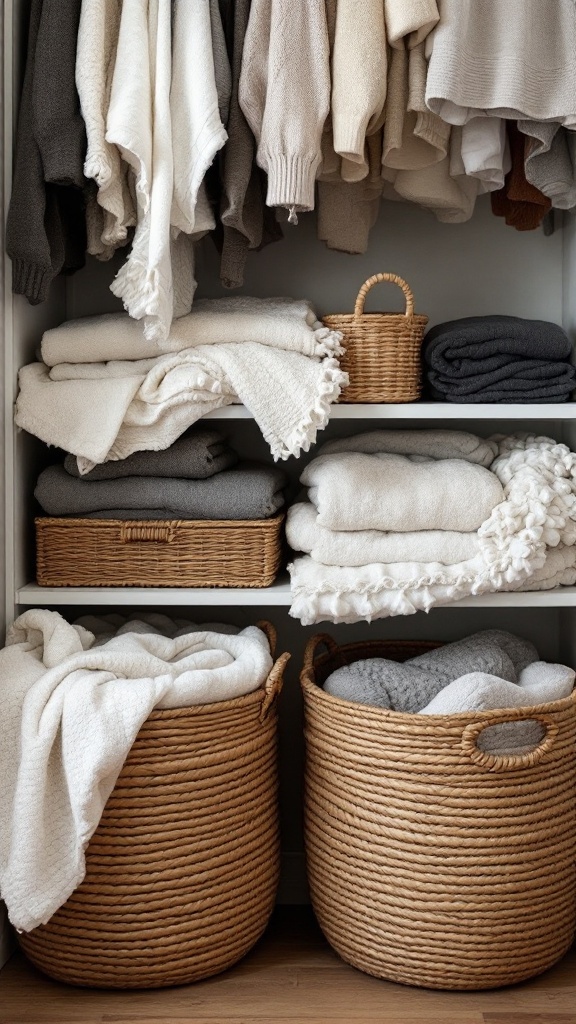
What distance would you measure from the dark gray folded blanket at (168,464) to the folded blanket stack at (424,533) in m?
0.19

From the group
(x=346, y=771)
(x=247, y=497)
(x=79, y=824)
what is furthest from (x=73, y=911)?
(x=247, y=497)

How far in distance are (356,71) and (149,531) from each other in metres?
0.84

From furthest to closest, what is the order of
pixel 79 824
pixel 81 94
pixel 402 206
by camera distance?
pixel 402 206 < pixel 81 94 < pixel 79 824

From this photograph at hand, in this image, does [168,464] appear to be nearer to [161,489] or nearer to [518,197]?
[161,489]

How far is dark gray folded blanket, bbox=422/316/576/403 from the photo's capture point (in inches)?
67.9

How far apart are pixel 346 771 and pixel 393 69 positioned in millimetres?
1175

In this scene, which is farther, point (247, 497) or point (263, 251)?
point (263, 251)

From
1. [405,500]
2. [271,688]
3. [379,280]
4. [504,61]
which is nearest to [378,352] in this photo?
[379,280]

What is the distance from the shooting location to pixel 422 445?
1835 mm

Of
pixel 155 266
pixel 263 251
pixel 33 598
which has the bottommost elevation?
pixel 33 598

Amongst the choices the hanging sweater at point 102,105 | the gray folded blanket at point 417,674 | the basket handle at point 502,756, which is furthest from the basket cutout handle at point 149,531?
the basket handle at point 502,756

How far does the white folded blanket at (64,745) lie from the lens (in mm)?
1430

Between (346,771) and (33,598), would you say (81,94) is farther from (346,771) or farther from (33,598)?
(346,771)

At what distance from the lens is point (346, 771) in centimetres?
160
